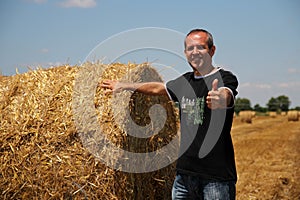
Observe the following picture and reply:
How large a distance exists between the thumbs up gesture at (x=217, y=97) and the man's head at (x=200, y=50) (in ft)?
1.24

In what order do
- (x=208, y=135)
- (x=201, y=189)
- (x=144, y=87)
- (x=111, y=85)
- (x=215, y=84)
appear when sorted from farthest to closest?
(x=111, y=85), (x=144, y=87), (x=201, y=189), (x=208, y=135), (x=215, y=84)

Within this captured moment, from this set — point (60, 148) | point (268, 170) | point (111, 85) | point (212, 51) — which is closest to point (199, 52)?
point (212, 51)

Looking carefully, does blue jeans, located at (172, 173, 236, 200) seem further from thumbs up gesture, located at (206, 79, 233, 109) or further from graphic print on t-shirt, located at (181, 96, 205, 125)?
thumbs up gesture, located at (206, 79, 233, 109)

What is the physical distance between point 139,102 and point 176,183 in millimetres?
1031

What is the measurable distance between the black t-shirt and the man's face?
4.4 inches

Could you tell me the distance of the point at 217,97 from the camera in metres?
3.43

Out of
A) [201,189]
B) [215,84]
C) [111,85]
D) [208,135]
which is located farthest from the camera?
[111,85]

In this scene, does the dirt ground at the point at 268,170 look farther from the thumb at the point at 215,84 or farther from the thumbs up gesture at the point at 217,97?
the thumb at the point at 215,84

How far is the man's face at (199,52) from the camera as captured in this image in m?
3.81

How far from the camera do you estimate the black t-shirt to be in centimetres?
370

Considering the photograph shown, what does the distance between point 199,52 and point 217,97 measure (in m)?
0.57

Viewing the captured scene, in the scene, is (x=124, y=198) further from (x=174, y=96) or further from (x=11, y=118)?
(x=11, y=118)

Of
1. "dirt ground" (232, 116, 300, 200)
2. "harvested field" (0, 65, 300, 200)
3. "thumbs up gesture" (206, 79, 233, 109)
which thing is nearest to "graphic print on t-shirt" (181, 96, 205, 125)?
"thumbs up gesture" (206, 79, 233, 109)

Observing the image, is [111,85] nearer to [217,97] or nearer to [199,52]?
[199,52]
